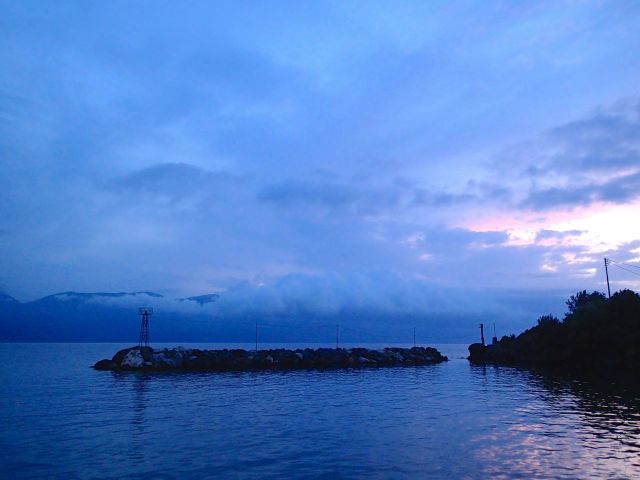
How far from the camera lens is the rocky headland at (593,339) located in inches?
2515

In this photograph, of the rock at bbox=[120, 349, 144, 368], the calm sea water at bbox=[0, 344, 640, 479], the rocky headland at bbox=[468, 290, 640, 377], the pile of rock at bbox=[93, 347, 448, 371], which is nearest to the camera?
the calm sea water at bbox=[0, 344, 640, 479]

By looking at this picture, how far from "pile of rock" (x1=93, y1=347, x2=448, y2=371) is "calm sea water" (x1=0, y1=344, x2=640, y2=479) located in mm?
30259

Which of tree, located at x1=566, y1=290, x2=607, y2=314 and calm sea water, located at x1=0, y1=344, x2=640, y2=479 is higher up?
tree, located at x1=566, y1=290, x2=607, y2=314

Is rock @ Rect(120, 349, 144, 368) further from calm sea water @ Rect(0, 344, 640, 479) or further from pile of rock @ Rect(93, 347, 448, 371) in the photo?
calm sea water @ Rect(0, 344, 640, 479)

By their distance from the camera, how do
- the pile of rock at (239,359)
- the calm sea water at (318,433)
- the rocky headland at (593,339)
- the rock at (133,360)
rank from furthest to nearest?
1. the pile of rock at (239,359)
2. the rock at (133,360)
3. the rocky headland at (593,339)
4. the calm sea water at (318,433)

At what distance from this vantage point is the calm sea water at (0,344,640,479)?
19766mm

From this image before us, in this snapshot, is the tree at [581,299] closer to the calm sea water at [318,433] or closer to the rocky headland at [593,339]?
the rocky headland at [593,339]

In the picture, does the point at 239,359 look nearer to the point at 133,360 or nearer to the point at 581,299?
the point at 133,360

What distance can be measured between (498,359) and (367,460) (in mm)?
97508

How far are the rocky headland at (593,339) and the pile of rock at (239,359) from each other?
27870mm

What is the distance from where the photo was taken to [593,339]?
70562 millimetres

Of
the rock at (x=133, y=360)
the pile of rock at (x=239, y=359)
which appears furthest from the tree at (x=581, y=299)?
the rock at (x=133, y=360)

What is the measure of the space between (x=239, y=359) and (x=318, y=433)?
6226cm

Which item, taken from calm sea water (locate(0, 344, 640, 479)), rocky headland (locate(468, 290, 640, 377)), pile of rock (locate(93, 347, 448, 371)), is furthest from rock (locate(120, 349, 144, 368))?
rocky headland (locate(468, 290, 640, 377))
